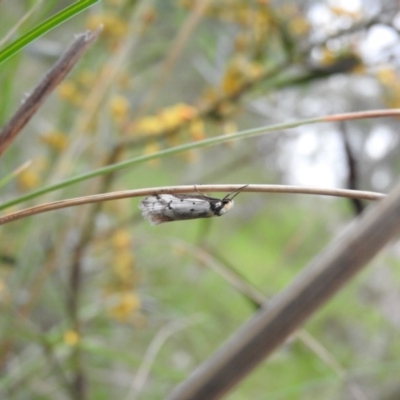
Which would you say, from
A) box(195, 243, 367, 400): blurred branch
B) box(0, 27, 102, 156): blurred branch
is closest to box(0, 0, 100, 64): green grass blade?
box(0, 27, 102, 156): blurred branch

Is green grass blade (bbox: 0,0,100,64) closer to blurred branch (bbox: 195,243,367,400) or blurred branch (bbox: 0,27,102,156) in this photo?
blurred branch (bbox: 0,27,102,156)

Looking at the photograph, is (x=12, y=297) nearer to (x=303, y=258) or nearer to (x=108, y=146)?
(x=108, y=146)

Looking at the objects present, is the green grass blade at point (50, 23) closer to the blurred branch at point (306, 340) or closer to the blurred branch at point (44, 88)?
the blurred branch at point (44, 88)

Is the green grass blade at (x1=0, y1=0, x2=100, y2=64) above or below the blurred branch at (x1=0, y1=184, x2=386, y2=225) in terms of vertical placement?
above

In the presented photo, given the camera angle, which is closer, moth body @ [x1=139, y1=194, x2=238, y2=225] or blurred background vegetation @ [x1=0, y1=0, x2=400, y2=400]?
moth body @ [x1=139, y1=194, x2=238, y2=225]

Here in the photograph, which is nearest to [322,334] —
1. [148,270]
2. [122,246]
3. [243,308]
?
[243,308]

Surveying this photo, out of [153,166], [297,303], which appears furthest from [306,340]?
[153,166]

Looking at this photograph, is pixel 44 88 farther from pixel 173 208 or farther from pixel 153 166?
pixel 153 166
